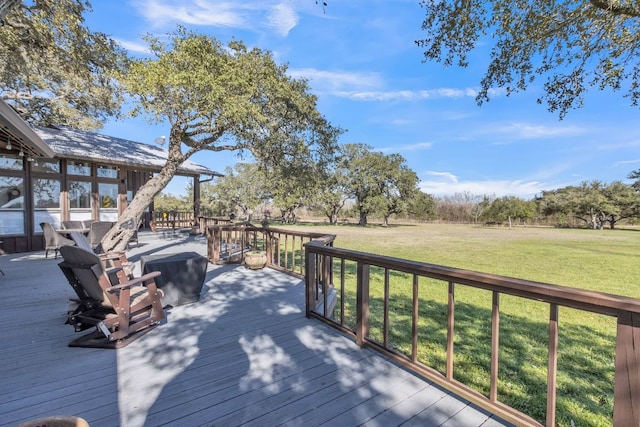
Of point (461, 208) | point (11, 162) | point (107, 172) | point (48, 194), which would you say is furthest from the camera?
→ point (461, 208)

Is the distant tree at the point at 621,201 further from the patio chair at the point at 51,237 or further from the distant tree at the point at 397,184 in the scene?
the patio chair at the point at 51,237

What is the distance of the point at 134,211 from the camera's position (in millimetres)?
7121

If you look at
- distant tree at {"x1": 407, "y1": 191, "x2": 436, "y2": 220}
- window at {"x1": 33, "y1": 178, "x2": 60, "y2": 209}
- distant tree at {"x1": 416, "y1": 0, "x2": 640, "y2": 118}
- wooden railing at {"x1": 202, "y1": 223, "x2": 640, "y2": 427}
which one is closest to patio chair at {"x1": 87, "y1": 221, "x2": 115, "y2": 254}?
window at {"x1": 33, "y1": 178, "x2": 60, "y2": 209}

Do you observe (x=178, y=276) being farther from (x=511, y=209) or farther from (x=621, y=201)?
(x=621, y=201)

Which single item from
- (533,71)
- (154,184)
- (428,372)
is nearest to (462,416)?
(428,372)

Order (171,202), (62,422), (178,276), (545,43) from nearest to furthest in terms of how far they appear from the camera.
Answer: (62,422) → (178,276) → (545,43) → (171,202)

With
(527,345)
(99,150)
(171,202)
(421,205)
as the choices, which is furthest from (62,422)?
(421,205)

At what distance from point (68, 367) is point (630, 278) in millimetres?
11539

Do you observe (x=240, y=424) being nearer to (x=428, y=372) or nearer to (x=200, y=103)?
(x=428, y=372)

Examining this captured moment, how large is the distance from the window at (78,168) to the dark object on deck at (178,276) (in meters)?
7.36

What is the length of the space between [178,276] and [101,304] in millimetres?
1134

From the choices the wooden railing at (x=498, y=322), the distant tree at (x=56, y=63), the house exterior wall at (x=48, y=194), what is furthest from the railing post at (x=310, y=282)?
the house exterior wall at (x=48, y=194)

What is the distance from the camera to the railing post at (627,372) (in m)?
1.26

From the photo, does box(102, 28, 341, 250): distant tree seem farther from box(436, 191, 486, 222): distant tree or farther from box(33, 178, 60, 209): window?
box(436, 191, 486, 222): distant tree
